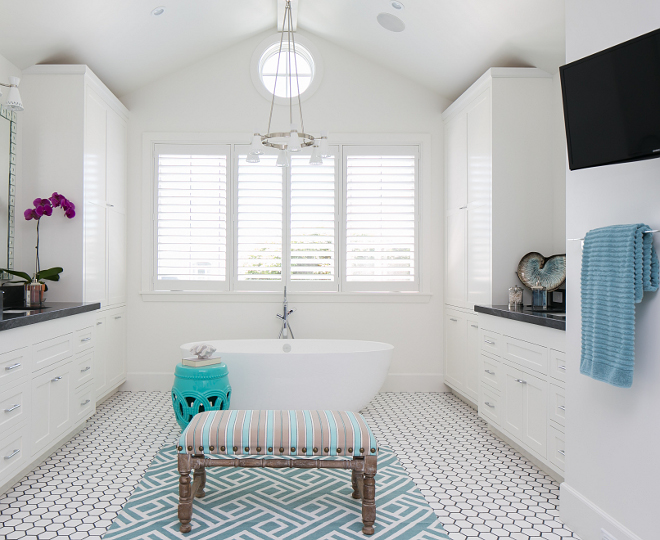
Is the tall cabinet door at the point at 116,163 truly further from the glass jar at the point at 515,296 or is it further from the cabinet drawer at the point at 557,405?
the cabinet drawer at the point at 557,405

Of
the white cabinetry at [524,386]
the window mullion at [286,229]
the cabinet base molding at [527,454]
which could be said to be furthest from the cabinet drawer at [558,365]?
the window mullion at [286,229]

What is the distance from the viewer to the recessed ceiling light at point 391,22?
13.1 ft

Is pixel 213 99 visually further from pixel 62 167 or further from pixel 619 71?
pixel 619 71

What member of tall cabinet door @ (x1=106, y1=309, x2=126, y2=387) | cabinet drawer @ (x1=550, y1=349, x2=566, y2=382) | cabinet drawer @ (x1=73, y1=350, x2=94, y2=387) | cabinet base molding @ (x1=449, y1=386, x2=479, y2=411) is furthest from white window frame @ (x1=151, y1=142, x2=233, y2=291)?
cabinet drawer @ (x1=550, y1=349, x2=566, y2=382)

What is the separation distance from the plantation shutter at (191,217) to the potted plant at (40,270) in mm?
1151

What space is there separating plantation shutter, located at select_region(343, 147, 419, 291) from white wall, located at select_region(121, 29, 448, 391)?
6.9 inches

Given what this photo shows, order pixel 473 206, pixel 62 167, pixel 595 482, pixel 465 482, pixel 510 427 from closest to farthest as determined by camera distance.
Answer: pixel 595 482 < pixel 465 482 < pixel 510 427 < pixel 62 167 < pixel 473 206

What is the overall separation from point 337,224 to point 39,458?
9.92ft

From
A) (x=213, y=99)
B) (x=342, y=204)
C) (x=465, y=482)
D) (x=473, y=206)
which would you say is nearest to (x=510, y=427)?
(x=465, y=482)

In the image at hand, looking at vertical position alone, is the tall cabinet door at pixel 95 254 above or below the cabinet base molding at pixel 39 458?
above

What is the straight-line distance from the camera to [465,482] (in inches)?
107

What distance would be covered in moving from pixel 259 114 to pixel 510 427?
3.49 metres

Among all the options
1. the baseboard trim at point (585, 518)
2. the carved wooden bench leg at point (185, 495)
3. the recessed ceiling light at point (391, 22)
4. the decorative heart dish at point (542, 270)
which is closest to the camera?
the baseboard trim at point (585, 518)

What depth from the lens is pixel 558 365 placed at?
101 inches
